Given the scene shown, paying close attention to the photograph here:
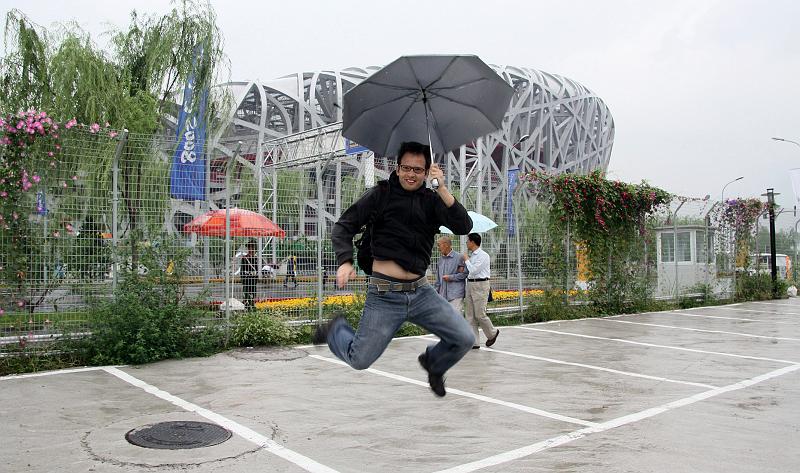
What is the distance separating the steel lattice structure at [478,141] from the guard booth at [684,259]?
19.2 ft

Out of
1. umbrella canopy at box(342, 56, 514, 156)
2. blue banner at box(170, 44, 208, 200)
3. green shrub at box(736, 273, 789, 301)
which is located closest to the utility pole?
green shrub at box(736, 273, 789, 301)

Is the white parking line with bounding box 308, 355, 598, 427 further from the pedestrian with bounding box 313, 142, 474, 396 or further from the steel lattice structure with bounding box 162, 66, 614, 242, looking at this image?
the steel lattice structure with bounding box 162, 66, 614, 242

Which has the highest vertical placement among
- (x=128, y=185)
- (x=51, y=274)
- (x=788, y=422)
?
(x=128, y=185)

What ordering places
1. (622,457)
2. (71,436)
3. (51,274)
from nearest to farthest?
(622,457) → (71,436) → (51,274)

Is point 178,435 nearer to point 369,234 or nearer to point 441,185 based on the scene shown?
point 369,234

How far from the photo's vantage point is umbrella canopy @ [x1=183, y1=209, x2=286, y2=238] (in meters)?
9.53

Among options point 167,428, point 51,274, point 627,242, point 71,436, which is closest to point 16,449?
point 71,436

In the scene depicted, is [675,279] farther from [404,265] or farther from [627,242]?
[404,265]

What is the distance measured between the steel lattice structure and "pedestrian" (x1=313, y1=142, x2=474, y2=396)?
766cm

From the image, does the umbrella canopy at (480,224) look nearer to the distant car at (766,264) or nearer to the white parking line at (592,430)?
the white parking line at (592,430)

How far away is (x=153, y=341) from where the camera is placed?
8.41 meters

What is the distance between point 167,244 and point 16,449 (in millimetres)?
4512

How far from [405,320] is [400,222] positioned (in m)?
0.64

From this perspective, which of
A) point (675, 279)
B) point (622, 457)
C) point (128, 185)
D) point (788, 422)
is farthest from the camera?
point (675, 279)
